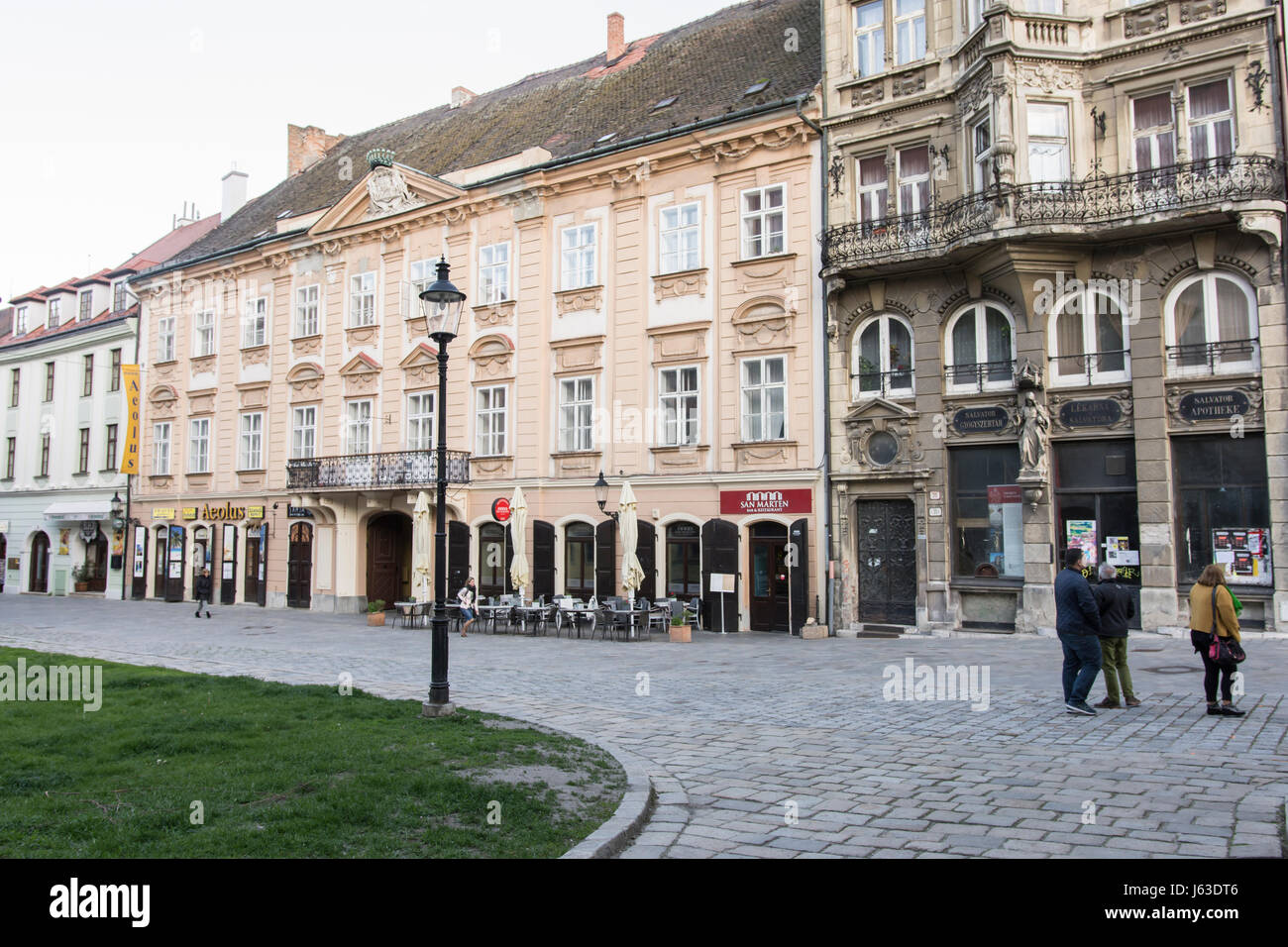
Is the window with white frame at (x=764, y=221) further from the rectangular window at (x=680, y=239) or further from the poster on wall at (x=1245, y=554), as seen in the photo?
the poster on wall at (x=1245, y=554)

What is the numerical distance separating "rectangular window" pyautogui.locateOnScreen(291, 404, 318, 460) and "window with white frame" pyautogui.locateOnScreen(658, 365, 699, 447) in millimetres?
13404

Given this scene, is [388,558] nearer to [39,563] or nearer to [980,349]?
[980,349]

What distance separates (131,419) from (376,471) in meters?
14.0

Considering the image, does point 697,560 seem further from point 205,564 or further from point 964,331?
point 205,564

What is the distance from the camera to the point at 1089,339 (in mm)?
19812

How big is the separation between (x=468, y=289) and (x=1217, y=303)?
19.3 metres

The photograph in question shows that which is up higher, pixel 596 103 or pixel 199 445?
pixel 596 103

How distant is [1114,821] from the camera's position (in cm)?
642

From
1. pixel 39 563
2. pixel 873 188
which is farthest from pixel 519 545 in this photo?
pixel 39 563

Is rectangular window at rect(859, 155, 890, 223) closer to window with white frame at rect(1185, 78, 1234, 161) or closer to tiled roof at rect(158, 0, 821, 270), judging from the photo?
tiled roof at rect(158, 0, 821, 270)

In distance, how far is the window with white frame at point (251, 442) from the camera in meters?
34.1

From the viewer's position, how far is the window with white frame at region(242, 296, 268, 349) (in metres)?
34.4

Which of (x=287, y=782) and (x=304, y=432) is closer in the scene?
(x=287, y=782)
